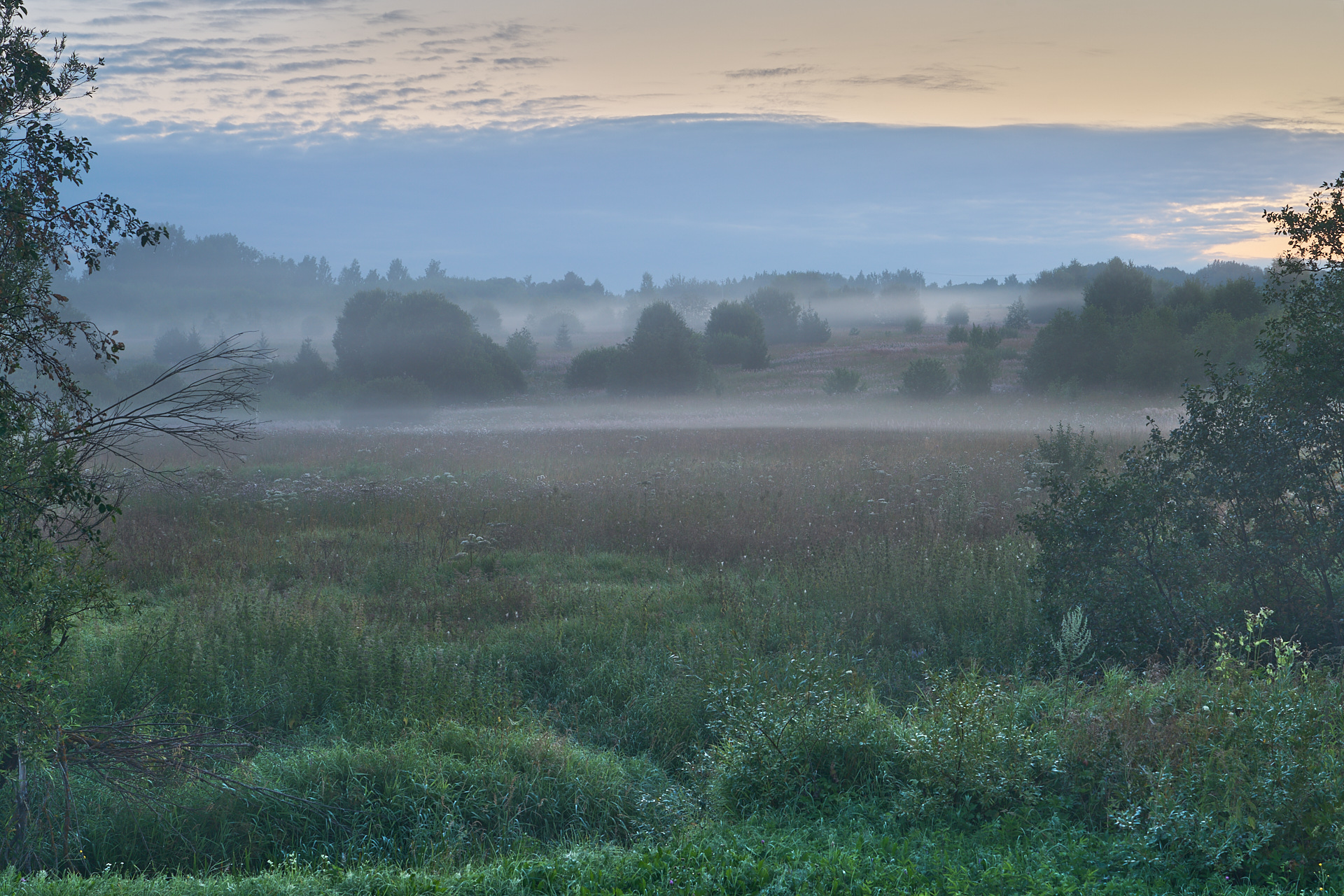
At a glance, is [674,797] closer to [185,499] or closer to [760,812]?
[760,812]

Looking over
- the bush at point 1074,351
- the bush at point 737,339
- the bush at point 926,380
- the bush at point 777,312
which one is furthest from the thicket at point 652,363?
the bush at point 1074,351

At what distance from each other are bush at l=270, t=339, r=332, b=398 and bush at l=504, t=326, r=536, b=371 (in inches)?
487

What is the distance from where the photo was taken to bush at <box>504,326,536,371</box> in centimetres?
6025

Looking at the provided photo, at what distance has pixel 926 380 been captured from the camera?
127 ft

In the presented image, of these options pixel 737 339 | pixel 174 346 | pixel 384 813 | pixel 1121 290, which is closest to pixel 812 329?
pixel 737 339

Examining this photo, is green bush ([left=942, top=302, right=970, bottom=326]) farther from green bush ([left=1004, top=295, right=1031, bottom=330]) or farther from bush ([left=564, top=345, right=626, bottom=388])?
bush ([left=564, top=345, right=626, bottom=388])

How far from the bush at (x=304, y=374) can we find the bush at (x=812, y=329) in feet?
123

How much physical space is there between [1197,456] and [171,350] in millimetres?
83412

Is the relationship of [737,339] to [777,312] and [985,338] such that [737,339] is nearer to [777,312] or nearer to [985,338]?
[777,312]

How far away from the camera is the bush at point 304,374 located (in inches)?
2149

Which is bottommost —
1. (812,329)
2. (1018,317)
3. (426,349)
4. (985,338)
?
(985,338)

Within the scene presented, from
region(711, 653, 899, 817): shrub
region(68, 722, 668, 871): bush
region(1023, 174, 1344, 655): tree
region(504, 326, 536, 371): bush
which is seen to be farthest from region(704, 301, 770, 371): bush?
region(68, 722, 668, 871): bush

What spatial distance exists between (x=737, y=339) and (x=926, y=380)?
21.6 meters

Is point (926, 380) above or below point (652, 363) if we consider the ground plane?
below
